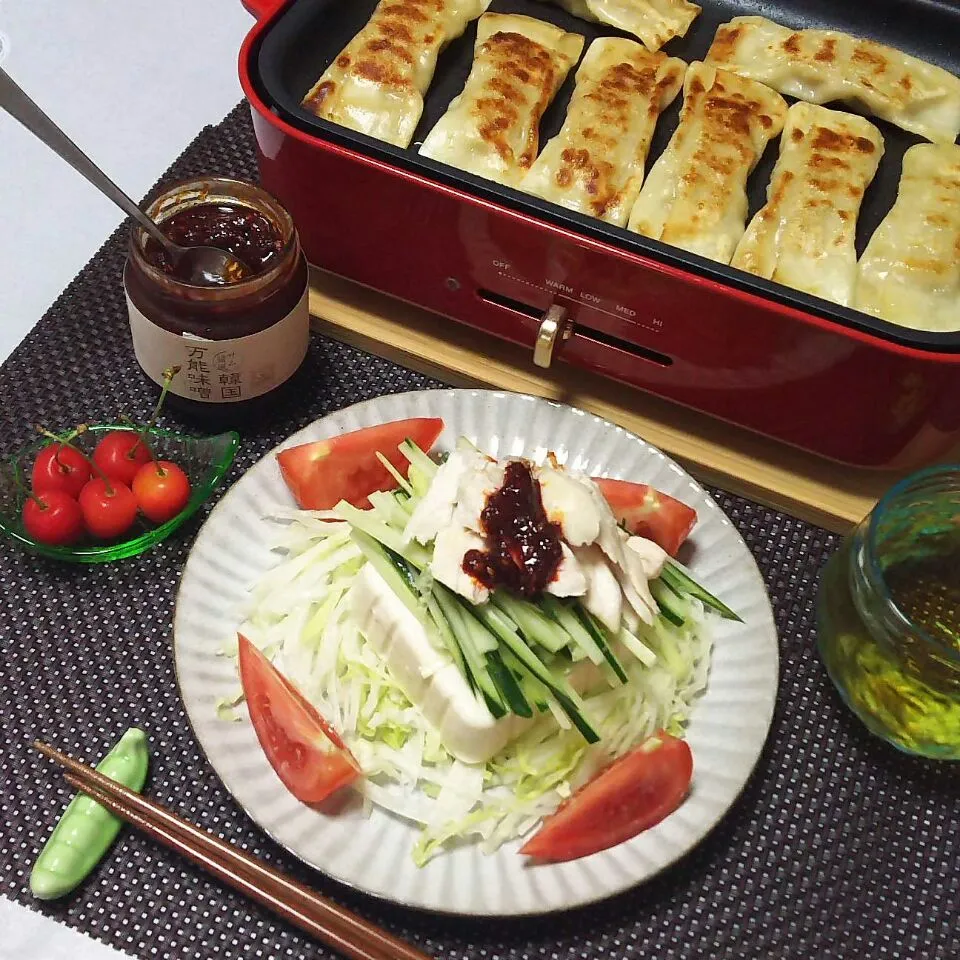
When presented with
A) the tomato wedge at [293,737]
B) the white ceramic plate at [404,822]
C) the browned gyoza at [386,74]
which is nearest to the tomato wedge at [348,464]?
the white ceramic plate at [404,822]

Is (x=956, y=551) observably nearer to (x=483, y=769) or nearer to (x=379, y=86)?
(x=483, y=769)

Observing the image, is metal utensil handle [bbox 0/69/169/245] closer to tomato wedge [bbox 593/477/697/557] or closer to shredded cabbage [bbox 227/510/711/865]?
shredded cabbage [bbox 227/510/711/865]

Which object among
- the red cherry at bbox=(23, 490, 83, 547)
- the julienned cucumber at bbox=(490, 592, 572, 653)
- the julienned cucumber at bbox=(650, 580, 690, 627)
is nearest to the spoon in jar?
the red cherry at bbox=(23, 490, 83, 547)

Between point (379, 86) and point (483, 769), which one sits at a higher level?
point (379, 86)

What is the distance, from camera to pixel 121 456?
1.56 metres

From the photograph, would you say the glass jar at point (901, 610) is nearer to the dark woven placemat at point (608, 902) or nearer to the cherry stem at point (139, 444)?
the dark woven placemat at point (608, 902)

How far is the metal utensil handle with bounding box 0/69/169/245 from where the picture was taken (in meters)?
1.37

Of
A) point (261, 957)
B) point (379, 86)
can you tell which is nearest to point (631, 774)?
point (261, 957)

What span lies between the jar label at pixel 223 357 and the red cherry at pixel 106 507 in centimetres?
20

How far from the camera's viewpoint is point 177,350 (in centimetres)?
156

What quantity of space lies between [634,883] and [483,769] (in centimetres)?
24

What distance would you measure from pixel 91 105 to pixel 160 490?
1.18m

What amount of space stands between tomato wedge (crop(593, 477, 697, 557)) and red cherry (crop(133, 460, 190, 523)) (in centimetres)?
62

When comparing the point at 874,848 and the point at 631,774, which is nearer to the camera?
the point at 631,774
